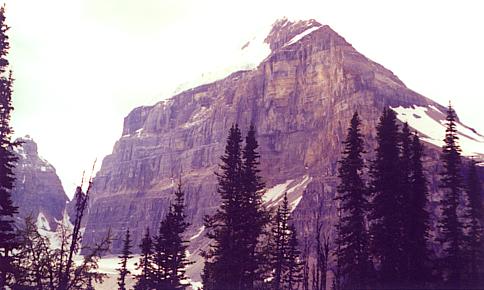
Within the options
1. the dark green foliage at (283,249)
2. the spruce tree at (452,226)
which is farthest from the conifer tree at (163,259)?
the spruce tree at (452,226)

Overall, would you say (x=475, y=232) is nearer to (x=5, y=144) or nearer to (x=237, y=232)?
(x=237, y=232)

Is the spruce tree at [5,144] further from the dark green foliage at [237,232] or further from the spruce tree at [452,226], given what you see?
the spruce tree at [452,226]

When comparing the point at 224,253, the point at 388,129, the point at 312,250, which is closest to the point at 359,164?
the point at 388,129

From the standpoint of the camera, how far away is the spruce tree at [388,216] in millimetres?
46125

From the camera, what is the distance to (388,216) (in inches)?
1842

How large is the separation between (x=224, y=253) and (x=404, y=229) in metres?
13.0

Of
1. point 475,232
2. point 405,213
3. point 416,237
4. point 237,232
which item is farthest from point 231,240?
point 475,232

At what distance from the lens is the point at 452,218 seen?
53.9m

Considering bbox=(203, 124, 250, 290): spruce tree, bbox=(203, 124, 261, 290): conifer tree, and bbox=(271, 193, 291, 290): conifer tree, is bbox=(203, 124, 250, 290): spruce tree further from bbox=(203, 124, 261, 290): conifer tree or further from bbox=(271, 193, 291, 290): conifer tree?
bbox=(271, 193, 291, 290): conifer tree

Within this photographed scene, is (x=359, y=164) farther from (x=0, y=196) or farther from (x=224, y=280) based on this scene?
(x=0, y=196)

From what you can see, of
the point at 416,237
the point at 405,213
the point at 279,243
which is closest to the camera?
the point at 405,213

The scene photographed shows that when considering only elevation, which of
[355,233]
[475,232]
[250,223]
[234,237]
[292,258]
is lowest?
[234,237]

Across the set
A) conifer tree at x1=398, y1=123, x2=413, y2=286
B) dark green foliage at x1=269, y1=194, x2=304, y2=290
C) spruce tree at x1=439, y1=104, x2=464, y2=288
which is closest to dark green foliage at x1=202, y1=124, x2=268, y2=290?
dark green foliage at x1=269, y1=194, x2=304, y2=290

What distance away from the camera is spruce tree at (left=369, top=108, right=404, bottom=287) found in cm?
4612
